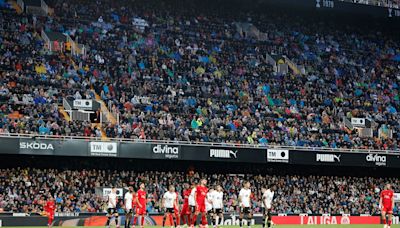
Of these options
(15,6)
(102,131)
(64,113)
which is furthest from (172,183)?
(15,6)

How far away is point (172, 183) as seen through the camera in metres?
51.4

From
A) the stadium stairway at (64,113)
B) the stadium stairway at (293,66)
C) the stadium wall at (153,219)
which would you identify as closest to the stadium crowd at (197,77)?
the stadium stairway at (64,113)

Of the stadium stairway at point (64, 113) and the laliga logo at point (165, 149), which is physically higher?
the stadium stairway at point (64, 113)

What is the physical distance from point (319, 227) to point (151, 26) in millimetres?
24660

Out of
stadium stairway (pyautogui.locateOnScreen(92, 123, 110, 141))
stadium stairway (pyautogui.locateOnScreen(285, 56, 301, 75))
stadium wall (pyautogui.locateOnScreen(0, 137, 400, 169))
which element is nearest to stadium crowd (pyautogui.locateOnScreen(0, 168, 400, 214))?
stadium wall (pyautogui.locateOnScreen(0, 137, 400, 169))

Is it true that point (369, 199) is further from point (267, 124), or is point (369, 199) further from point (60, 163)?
point (60, 163)

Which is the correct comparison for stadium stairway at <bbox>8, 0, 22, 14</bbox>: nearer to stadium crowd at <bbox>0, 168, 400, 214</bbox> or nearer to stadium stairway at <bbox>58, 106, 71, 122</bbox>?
stadium stairway at <bbox>58, 106, 71, 122</bbox>

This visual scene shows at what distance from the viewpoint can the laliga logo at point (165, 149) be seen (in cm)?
5069

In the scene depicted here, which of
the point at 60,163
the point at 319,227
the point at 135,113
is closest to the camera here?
the point at 319,227

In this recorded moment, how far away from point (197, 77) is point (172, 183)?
36.8ft

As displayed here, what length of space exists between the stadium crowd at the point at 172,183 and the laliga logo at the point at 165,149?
2.08 metres

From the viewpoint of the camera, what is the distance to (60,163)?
4966cm

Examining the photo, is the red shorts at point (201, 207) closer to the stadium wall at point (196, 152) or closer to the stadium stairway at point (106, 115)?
the stadium wall at point (196, 152)

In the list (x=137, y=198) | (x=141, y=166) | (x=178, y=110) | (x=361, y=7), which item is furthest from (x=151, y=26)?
(x=137, y=198)
